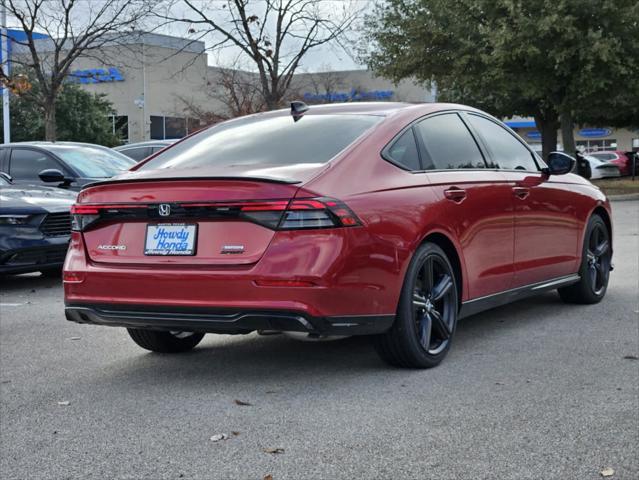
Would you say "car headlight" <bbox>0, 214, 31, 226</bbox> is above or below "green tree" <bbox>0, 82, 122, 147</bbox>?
below

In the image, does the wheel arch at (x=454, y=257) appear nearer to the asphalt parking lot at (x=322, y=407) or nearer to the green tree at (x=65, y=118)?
the asphalt parking lot at (x=322, y=407)

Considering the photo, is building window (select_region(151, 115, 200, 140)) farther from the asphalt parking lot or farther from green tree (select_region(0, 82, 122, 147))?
the asphalt parking lot

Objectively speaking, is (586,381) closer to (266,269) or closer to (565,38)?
(266,269)

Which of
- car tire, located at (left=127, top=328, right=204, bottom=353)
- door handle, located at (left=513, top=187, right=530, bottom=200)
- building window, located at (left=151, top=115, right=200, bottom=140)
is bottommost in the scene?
car tire, located at (left=127, top=328, right=204, bottom=353)

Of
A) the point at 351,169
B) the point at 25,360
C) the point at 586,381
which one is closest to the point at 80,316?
the point at 25,360

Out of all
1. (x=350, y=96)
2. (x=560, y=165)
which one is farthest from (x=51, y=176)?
(x=350, y=96)

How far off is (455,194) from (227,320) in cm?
173

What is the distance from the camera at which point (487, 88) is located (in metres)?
30.9

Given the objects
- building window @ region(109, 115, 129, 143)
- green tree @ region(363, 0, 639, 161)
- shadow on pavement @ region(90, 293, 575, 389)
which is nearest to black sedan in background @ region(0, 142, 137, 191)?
shadow on pavement @ region(90, 293, 575, 389)

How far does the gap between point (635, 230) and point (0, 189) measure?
1020cm

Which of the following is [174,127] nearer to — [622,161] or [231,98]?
[231,98]

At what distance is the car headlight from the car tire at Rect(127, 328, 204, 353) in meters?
3.76

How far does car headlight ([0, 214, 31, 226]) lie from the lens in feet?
29.6

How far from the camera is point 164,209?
15.6 feet
